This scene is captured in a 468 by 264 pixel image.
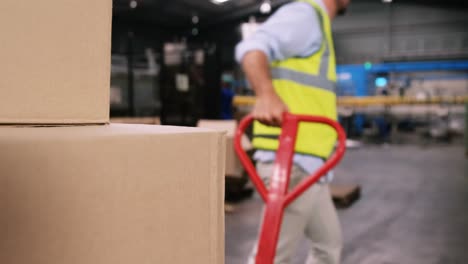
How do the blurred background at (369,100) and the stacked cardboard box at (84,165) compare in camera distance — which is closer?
the stacked cardboard box at (84,165)

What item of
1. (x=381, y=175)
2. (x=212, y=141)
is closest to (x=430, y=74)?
(x=381, y=175)

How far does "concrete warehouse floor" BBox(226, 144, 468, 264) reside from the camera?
10.0 feet

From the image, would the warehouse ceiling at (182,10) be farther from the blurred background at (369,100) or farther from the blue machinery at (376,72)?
the blue machinery at (376,72)

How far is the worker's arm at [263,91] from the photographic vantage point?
54.5 inches

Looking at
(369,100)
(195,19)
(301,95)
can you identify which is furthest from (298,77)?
(195,19)

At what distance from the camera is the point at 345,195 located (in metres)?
4.45

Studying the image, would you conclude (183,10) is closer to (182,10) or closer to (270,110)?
(182,10)

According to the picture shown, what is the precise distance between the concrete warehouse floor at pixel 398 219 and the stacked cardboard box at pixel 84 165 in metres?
2.40

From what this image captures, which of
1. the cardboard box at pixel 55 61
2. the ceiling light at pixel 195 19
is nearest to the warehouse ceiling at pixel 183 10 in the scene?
the ceiling light at pixel 195 19

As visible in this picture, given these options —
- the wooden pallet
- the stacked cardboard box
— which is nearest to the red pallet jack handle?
the stacked cardboard box

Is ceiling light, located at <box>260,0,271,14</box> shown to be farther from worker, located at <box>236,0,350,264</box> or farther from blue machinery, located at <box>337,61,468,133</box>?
worker, located at <box>236,0,350,264</box>

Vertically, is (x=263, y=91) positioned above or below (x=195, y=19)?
below

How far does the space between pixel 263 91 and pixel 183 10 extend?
18951mm

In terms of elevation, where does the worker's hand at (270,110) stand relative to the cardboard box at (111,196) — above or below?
above
